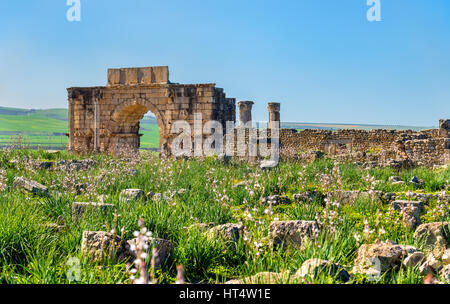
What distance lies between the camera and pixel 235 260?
450cm

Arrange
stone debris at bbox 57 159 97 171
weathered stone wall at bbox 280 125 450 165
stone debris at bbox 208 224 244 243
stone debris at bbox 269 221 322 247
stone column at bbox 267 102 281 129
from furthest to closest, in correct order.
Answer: stone column at bbox 267 102 281 129 → weathered stone wall at bbox 280 125 450 165 → stone debris at bbox 57 159 97 171 → stone debris at bbox 208 224 244 243 → stone debris at bbox 269 221 322 247

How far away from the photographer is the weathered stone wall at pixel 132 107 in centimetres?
1983

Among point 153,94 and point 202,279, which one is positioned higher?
point 153,94

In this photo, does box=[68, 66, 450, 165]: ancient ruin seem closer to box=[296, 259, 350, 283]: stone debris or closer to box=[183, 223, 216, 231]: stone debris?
box=[183, 223, 216, 231]: stone debris

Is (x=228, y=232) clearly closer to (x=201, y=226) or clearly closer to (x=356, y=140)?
(x=201, y=226)

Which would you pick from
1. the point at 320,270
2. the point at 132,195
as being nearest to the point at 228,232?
the point at 320,270

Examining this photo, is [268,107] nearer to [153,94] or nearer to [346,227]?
[153,94]

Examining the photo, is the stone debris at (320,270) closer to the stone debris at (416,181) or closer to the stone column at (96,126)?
the stone debris at (416,181)

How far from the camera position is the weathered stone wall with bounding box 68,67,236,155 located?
19.8 meters

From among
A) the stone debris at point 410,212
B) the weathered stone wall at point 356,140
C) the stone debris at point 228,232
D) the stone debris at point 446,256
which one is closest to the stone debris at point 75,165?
the stone debris at point 228,232

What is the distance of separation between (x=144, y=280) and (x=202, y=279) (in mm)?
2350

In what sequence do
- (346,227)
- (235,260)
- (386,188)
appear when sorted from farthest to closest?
(386,188) → (346,227) → (235,260)

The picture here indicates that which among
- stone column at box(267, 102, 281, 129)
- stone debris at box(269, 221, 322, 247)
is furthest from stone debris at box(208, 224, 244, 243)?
stone column at box(267, 102, 281, 129)
